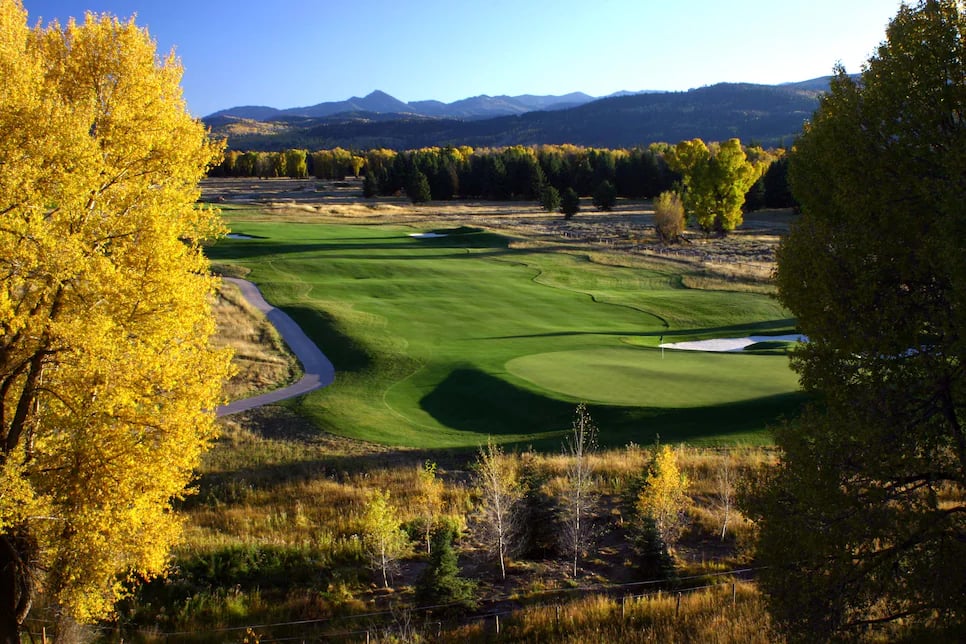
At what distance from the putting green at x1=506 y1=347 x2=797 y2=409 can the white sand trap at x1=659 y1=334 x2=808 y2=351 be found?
3.19m

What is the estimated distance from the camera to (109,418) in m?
10.2

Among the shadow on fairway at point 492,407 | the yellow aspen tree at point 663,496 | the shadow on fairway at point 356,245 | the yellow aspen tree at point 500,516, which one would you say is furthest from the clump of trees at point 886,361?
the shadow on fairway at point 356,245

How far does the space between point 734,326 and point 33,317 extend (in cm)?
3889

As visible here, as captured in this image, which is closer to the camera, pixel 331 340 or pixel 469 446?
pixel 469 446

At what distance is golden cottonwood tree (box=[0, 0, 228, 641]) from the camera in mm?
9672

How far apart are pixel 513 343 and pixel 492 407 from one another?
31.8 feet

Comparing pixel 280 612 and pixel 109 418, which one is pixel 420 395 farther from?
pixel 109 418

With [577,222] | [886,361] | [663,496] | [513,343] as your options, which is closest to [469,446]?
[663,496]

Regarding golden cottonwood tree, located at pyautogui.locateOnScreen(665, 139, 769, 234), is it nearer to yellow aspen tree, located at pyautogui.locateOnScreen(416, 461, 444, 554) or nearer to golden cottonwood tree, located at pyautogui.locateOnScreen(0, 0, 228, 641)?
yellow aspen tree, located at pyautogui.locateOnScreen(416, 461, 444, 554)

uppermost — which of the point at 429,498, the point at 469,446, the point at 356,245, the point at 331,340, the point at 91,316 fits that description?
the point at 91,316

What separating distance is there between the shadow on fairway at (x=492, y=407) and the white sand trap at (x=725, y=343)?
1094cm

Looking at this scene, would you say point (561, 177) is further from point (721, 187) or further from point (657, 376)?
point (657, 376)

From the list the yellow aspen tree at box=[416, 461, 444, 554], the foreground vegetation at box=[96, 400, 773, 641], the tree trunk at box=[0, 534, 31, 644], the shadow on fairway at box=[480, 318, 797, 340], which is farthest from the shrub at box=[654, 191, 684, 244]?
the tree trunk at box=[0, 534, 31, 644]

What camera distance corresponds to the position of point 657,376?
28359 mm
